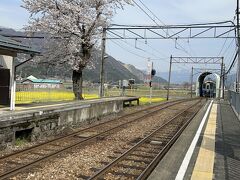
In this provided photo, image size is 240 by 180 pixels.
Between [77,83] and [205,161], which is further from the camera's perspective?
[77,83]

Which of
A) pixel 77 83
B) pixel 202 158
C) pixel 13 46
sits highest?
pixel 13 46

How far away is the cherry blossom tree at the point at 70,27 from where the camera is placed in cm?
3056

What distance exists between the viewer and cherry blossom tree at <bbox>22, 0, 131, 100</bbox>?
30.6m

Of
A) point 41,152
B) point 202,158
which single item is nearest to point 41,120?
point 41,152

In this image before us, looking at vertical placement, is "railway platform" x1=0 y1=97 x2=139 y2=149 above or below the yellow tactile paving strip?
above

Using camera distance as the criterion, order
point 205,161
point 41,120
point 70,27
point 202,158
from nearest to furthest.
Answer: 1. point 205,161
2. point 202,158
3. point 41,120
4. point 70,27

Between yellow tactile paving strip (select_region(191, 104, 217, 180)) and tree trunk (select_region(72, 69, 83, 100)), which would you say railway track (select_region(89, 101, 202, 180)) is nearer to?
yellow tactile paving strip (select_region(191, 104, 217, 180))

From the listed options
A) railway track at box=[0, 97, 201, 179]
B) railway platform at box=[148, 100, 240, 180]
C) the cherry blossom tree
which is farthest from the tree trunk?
railway platform at box=[148, 100, 240, 180]

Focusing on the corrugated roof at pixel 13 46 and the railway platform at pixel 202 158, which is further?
the corrugated roof at pixel 13 46

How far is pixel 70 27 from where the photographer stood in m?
30.4

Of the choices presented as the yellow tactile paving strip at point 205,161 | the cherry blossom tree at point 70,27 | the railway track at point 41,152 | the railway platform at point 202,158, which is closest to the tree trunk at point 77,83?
the cherry blossom tree at point 70,27

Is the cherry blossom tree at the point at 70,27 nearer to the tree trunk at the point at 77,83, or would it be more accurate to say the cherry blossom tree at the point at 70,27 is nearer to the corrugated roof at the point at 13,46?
the tree trunk at the point at 77,83

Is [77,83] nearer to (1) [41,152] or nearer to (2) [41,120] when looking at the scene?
(2) [41,120]

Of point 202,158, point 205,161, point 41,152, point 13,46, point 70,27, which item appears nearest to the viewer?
Result: point 205,161
